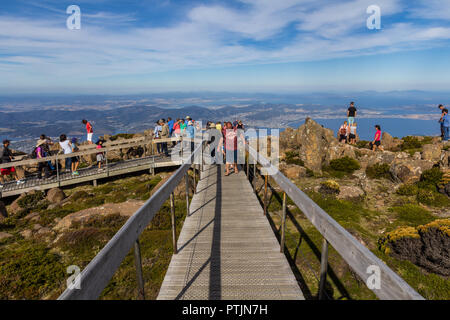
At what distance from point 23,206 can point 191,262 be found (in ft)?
37.9

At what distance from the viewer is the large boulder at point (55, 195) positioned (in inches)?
508

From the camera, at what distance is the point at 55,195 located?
13.1 metres

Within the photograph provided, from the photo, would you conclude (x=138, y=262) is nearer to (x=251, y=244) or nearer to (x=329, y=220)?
(x=329, y=220)

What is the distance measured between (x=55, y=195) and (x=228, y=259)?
471 inches

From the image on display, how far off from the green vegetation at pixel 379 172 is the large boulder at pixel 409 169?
479 mm

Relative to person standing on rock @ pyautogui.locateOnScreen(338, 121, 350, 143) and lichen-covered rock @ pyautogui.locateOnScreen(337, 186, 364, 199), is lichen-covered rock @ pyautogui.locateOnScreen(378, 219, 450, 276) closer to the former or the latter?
lichen-covered rock @ pyautogui.locateOnScreen(337, 186, 364, 199)

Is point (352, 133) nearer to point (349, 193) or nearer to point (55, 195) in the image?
point (349, 193)

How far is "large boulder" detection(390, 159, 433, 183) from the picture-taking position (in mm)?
12008

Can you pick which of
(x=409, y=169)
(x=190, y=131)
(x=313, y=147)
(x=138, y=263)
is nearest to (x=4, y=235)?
(x=138, y=263)

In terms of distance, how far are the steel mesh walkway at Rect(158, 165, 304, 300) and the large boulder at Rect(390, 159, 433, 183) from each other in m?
8.88

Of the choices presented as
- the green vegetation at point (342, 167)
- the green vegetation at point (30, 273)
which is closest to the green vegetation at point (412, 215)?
the green vegetation at point (342, 167)

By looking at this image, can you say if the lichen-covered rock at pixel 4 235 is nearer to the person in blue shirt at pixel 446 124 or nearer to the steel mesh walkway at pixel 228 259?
the steel mesh walkway at pixel 228 259
